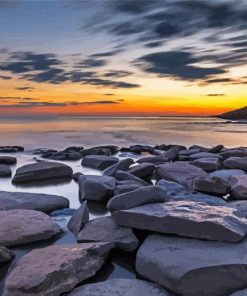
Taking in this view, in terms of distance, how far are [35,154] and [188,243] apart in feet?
26.6

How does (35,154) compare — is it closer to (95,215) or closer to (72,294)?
(95,215)

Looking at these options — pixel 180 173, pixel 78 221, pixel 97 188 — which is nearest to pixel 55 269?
pixel 78 221

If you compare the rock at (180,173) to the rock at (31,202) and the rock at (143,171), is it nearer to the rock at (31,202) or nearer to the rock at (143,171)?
the rock at (143,171)

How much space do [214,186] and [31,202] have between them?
2247mm

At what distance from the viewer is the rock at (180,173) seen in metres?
5.84

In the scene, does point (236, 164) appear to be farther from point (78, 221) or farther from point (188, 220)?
point (188, 220)

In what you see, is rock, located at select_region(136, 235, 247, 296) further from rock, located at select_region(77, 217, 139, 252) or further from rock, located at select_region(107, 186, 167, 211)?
rock, located at select_region(107, 186, 167, 211)

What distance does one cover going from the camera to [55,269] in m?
2.66

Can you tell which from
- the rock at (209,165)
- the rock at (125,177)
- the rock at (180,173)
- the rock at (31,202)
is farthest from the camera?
the rock at (209,165)

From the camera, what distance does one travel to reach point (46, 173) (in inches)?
260

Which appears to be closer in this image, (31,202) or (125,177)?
(31,202)

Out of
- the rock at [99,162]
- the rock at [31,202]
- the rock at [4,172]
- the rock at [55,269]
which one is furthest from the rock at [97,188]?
the rock at [99,162]

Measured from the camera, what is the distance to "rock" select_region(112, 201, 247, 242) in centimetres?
301

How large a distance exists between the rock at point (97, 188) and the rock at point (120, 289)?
2278 millimetres
